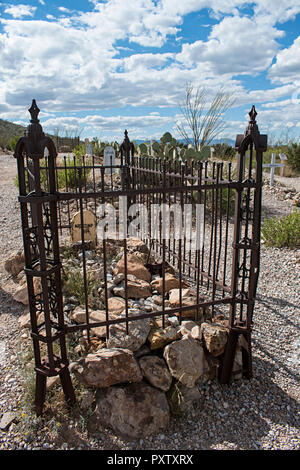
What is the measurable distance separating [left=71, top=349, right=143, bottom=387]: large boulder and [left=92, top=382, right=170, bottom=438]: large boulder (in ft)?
0.25

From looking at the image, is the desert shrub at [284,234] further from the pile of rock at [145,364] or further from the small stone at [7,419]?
the small stone at [7,419]

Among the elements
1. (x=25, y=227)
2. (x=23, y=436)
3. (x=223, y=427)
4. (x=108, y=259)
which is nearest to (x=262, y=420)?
(x=223, y=427)

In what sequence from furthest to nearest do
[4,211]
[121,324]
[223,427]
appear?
[4,211] → [121,324] → [223,427]

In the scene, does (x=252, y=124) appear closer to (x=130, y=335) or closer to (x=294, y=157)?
(x=130, y=335)

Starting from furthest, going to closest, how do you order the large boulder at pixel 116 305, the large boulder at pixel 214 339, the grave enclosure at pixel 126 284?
the large boulder at pixel 116 305
the large boulder at pixel 214 339
the grave enclosure at pixel 126 284

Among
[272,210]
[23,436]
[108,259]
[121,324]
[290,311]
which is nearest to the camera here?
[23,436]

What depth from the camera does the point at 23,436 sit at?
2.23 m

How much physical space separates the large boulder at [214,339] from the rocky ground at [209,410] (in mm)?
250

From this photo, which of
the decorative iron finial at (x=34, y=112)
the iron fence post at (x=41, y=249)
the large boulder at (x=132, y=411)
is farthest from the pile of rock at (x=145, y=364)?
the decorative iron finial at (x=34, y=112)

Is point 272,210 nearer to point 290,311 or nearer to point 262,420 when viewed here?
point 290,311

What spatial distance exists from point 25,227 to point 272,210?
763 cm

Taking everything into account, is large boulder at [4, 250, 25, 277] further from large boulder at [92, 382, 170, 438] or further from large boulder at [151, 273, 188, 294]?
large boulder at [92, 382, 170, 438]

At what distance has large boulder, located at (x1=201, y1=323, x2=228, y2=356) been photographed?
2710 millimetres

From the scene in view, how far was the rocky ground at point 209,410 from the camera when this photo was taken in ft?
7.35
